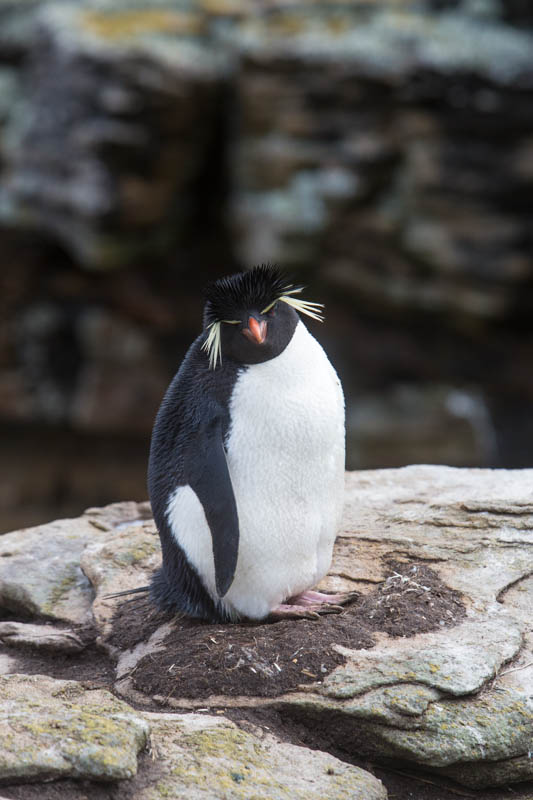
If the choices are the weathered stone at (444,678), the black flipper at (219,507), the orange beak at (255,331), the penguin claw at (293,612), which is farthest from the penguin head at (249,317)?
the weathered stone at (444,678)

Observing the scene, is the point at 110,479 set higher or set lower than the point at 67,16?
lower

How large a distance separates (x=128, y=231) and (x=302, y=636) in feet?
20.5

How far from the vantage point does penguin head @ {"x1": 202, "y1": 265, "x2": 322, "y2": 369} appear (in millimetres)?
2492

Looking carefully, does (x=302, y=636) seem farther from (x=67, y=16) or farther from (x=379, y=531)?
(x=67, y=16)

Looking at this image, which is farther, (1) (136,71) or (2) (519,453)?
(2) (519,453)

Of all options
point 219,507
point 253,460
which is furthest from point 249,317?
point 219,507

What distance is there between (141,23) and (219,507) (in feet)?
21.2

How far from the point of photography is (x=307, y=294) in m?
8.59

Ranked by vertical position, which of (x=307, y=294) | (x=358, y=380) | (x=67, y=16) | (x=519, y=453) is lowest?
(x=519, y=453)

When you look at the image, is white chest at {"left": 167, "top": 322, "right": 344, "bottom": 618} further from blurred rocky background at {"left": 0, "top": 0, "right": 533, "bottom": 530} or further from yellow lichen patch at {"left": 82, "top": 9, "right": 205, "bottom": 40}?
yellow lichen patch at {"left": 82, "top": 9, "right": 205, "bottom": 40}

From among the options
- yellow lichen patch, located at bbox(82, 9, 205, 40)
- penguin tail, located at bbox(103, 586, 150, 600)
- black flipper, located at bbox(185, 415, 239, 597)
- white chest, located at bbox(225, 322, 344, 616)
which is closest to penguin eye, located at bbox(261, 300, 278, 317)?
white chest, located at bbox(225, 322, 344, 616)

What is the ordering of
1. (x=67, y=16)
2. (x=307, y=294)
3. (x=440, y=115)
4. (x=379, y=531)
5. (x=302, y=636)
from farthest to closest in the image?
(x=307, y=294) < (x=67, y=16) < (x=440, y=115) < (x=379, y=531) < (x=302, y=636)

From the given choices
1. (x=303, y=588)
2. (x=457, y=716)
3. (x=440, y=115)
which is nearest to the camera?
(x=457, y=716)

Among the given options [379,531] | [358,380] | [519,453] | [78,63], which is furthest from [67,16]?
[379,531]
